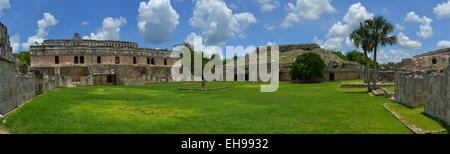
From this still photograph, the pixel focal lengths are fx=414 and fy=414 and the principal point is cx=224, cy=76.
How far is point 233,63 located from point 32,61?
79.1 ft

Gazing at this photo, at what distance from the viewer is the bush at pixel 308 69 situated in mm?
39750

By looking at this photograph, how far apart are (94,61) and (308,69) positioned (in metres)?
22.6

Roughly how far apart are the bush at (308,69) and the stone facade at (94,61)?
1498 centimetres

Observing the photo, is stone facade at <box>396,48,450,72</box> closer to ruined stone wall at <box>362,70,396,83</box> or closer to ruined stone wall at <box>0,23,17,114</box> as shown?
ruined stone wall at <box>362,70,396,83</box>

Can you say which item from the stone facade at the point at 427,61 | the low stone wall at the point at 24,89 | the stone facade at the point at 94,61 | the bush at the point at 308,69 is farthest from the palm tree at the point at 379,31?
the stone facade at the point at 94,61

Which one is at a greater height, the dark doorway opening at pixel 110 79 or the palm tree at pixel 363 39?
the palm tree at pixel 363 39

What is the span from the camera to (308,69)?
39.7 metres

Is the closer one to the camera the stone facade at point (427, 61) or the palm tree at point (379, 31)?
the palm tree at point (379, 31)

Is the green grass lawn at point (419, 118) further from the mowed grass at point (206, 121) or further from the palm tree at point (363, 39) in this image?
the palm tree at point (363, 39)

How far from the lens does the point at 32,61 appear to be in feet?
144

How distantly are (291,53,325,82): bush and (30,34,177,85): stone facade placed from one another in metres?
15.0

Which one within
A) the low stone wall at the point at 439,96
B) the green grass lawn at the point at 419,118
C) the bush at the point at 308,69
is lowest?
the green grass lawn at the point at 419,118

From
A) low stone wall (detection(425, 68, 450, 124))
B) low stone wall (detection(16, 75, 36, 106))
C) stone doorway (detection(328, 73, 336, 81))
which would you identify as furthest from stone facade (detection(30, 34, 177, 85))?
low stone wall (detection(425, 68, 450, 124))
